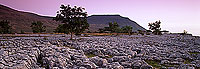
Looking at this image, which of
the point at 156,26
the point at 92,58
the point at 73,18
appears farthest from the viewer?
the point at 156,26

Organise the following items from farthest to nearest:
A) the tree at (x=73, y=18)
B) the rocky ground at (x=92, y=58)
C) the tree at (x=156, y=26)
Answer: the tree at (x=156, y=26), the tree at (x=73, y=18), the rocky ground at (x=92, y=58)

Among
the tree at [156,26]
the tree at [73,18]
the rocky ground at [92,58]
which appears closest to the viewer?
the rocky ground at [92,58]

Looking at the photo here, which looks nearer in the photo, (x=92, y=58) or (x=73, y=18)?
(x=92, y=58)

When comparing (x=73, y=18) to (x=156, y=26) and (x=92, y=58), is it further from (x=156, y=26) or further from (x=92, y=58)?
(x=156, y=26)

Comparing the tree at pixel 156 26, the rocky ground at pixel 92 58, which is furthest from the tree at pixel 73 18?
the tree at pixel 156 26

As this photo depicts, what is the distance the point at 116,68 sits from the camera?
7.36 meters

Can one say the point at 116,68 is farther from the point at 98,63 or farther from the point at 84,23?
the point at 84,23

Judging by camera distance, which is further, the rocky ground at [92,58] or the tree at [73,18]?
the tree at [73,18]

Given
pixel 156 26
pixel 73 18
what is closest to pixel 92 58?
pixel 73 18

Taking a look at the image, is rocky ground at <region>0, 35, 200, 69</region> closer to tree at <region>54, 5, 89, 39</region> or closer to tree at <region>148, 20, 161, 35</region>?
tree at <region>54, 5, 89, 39</region>

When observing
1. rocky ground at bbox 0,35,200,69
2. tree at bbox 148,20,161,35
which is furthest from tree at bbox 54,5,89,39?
tree at bbox 148,20,161,35

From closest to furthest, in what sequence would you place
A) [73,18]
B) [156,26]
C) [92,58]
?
1. [92,58]
2. [73,18]
3. [156,26]

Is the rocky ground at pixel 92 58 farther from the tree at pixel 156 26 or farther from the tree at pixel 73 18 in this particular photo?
the tree at pixel 156 26

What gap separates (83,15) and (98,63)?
74.7 feet
